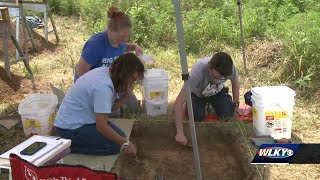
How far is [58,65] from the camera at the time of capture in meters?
6.20

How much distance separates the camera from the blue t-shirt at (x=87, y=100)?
312cm

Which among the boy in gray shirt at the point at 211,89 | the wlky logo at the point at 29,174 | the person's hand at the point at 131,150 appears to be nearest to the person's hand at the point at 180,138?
the boy in gray shirt at the point at 211,89

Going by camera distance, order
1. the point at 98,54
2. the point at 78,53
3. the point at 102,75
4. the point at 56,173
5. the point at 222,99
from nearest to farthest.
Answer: the point at 56,173 < the point at 102,75 < the point at 98,54 < the point at 222,99 < the point at 78,53

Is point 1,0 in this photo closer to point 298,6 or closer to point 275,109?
point 275,109

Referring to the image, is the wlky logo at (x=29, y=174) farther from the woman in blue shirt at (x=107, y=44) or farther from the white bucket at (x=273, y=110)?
the white bucket at (x=273, y=110)

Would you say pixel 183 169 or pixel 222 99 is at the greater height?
pixel 222 99

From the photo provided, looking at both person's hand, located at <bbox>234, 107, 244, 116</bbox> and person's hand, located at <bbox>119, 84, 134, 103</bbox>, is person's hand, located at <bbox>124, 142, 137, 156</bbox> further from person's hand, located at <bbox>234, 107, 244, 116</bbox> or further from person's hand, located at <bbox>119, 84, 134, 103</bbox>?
person's hand, located at <bbox>234, 107, 244, 116</bbox>

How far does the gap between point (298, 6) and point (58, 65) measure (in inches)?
176

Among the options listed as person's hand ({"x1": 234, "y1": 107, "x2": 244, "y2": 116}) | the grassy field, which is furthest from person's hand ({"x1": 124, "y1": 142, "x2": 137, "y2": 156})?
person's hand ({"x1": 234, "y1": 107, "x2": 244, "y2": 116})

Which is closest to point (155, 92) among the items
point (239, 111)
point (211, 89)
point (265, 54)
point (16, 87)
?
point (211, 89)

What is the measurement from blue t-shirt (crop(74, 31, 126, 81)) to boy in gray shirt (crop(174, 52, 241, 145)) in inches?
32.6

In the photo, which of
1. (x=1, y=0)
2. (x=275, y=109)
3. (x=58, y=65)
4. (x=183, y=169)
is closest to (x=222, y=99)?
(x=275, y=109)

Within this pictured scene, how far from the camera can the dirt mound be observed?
5.75 meters

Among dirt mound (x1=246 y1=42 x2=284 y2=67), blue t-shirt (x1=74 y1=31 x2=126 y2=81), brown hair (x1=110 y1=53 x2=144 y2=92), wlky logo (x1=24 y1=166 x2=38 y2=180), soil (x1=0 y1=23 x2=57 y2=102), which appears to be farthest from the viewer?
dirt mound (x1=246 y1=42 x2=284 y2=67)
